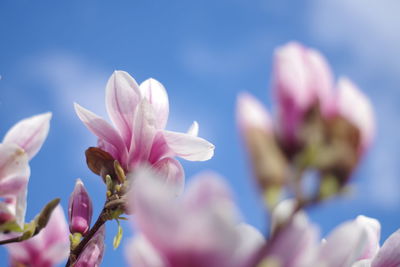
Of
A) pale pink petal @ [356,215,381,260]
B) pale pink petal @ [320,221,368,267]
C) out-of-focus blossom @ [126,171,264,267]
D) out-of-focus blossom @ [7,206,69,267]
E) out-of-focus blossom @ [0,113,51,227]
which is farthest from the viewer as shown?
out-of-focus blossom @ [7,206,69,267]

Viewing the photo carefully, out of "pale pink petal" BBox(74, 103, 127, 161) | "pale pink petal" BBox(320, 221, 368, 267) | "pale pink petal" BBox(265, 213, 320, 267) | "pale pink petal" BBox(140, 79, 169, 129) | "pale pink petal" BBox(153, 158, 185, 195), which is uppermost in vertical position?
"pale pink petal" BBox(140, 79, 169, 129)

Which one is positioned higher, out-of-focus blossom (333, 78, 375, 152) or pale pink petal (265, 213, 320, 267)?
out-of-focus blossom (333, 78, 375, 152)

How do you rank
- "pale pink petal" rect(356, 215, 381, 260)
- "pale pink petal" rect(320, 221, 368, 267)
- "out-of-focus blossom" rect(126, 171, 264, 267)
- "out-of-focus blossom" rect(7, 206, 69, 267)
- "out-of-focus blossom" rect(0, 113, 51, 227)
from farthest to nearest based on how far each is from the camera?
"out-of-focus blossom" rect(7, 206, 69, 267) → "pale pink petal" rect(356, 215, 381, 260) → "out-of-focus blossom" rect(0, 113, 51, 227) → "pale pink petal" rect(320, 221, 368, 267) → "out-of-focus blossom" rect(126, 171, 264, 267)

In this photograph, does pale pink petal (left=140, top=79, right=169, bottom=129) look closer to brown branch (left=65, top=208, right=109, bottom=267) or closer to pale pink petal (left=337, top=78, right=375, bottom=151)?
brown branch (left=65, top=208, right=109, bottom=267)

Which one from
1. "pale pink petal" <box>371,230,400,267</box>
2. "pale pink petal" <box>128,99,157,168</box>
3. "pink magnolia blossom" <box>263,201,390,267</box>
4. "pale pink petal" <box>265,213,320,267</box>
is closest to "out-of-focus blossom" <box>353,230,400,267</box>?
"pale pink petal" <box>371,230,400,267</box>

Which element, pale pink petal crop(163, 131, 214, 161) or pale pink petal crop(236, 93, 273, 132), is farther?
pale pink petal crop(163, 131, 214, 161)

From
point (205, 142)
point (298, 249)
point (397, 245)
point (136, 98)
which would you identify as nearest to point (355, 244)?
point (298, 249)

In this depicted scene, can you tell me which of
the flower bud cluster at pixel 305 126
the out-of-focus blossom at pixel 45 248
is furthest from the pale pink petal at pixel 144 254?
the out-of-focus blossom at pixel 45 248
